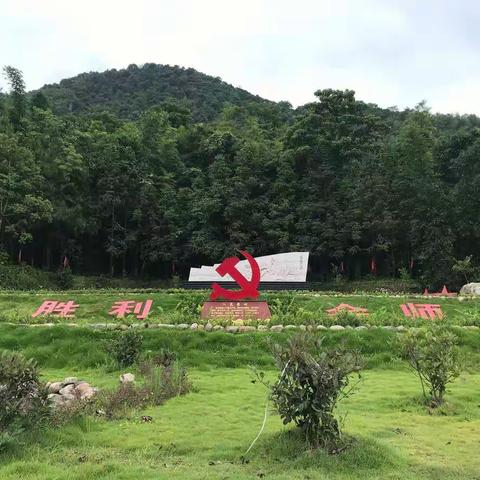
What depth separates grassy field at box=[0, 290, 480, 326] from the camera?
12.2 meters

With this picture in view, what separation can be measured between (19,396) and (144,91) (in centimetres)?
5348

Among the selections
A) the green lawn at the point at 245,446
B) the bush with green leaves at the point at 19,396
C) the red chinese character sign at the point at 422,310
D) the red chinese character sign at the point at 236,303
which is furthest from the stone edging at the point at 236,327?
the bush with green leaves at the point at 19,396

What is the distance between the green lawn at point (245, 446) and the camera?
385 cm

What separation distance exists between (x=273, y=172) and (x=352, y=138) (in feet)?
14.6

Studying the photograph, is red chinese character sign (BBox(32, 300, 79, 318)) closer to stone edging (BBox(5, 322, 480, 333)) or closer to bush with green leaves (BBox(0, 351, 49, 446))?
stone edging (BBox(5, 322, 480, 333))

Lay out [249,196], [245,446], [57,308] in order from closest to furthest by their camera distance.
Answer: [245,446], [57,308], [249,196]

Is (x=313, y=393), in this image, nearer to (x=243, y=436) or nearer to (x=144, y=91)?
(x=243, y=436)

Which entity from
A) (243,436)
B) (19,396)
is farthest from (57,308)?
(243,436)

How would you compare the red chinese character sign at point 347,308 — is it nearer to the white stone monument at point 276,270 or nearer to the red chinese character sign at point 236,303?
the red chinese character sign at point 236,303

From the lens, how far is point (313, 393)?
4336 mm

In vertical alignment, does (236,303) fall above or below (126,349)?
A: above

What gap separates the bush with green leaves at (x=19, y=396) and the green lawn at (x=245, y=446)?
0.71ft

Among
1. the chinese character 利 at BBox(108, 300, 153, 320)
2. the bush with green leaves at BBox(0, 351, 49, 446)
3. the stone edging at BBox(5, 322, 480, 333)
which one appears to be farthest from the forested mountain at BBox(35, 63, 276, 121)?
the bush with green leaves at BBox(0, 351, 49, 446)

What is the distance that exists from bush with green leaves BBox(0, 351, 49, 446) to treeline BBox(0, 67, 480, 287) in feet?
63.9
